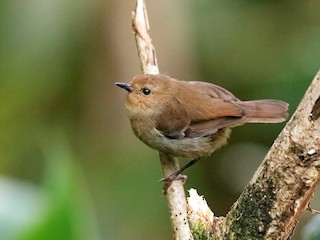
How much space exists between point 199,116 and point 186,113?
0.06 m

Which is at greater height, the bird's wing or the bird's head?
the bird's head

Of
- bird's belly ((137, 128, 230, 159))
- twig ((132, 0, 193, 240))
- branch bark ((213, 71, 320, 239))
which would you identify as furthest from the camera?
bird's belly ((137, 128, 230, 159))

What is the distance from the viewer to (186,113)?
3375mm

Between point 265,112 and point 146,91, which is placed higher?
point 146,91

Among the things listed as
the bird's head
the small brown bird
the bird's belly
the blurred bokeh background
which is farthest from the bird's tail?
the blurred bokeh background

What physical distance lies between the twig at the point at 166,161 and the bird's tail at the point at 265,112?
403mm

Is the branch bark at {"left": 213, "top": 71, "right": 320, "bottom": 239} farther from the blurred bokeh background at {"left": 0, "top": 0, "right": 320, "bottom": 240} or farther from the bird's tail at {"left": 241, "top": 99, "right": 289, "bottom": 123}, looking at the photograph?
the blurred bokeh background at {"left": 0, "top": 0, "right": 320, "bottom": 240}

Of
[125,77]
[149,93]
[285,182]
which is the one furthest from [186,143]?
[125,77]

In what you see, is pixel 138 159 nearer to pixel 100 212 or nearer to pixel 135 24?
pixel 100 212

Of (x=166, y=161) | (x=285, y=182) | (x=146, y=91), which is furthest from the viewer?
(x=146, y=91)

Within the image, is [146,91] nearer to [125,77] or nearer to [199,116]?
[199,116]

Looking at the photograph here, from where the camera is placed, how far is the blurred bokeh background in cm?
448

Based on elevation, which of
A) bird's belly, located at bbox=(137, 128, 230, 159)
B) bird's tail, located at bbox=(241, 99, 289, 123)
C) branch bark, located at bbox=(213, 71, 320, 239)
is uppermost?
bird's tail, located at bbox=(241, 99, 289, 123)

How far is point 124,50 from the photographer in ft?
16.5
